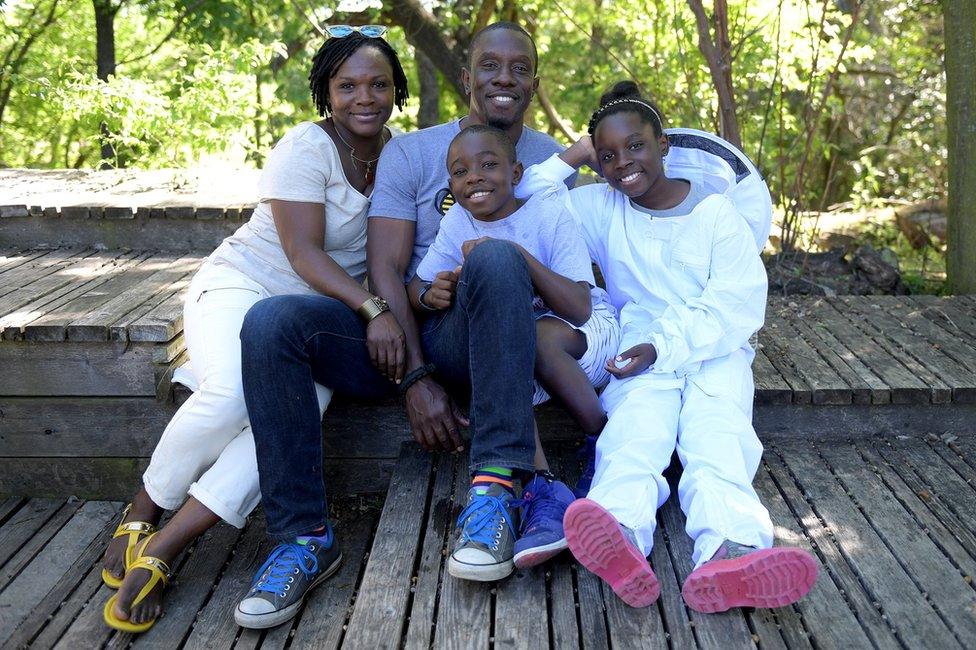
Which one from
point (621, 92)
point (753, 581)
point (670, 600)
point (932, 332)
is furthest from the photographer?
point (932, 332)

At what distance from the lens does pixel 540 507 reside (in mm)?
2398

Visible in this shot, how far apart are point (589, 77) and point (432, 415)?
6.89 meters

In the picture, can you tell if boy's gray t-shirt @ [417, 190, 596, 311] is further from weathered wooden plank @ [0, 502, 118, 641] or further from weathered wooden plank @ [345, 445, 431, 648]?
weathered wooden plank @ [0, 502, 118, 641]

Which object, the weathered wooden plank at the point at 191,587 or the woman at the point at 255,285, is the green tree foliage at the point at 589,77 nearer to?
the woman at the point at 255,285

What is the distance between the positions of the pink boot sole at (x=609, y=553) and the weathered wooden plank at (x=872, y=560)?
0.59 m

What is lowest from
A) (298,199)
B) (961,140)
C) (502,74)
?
(298,199)

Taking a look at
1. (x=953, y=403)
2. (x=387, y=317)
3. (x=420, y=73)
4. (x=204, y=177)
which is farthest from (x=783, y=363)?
(x=420, y=73)

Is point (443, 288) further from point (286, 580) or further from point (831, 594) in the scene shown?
point (831, 594)

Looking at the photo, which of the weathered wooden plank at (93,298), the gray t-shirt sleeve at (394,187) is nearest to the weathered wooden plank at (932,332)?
the gray t-shirt sleeve at (394,187)

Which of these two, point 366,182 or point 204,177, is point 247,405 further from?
point 204,177

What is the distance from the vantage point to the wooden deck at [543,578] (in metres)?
2.15

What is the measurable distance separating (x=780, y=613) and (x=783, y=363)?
1362 millimetres

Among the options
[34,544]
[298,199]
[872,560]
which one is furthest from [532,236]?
[34,544]

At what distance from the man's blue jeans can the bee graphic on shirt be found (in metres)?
0.50
